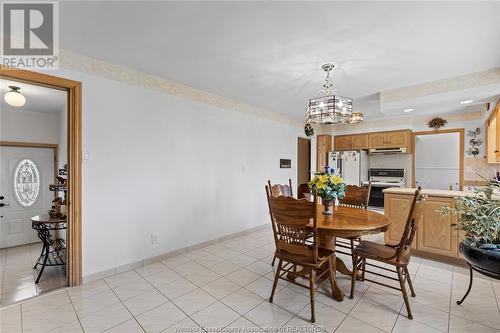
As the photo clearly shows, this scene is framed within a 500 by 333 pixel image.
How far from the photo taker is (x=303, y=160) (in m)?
6.21

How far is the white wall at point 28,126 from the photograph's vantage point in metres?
3.95

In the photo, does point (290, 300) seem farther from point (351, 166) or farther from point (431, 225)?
point (351, 166)

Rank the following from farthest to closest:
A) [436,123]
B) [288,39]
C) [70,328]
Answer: [436,123]
[288,39]
[70,328]

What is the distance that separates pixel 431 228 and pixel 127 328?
3728 millimetres

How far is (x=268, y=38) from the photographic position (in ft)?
7.11

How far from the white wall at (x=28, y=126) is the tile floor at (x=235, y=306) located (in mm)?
3202

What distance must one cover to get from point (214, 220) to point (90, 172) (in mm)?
1947

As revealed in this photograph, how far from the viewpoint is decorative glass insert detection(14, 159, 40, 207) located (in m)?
4.13

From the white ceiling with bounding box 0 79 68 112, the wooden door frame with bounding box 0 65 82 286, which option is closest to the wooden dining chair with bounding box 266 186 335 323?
the wooden door frame with bounding box 0 65 82 286

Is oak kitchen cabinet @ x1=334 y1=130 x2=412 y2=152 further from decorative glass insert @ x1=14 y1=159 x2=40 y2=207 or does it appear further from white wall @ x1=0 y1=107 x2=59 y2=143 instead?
decorative glass insert @ x1=14 y1=159 x2=40 y2=207

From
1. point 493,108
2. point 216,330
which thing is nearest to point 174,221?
point 216,330

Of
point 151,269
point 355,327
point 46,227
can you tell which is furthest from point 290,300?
point 46,227

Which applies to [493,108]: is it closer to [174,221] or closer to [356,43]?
[356,43]

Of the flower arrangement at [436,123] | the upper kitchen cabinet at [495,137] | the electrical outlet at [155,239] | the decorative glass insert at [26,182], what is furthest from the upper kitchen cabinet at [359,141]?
the decorative glass insert at [26,182]
